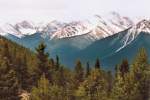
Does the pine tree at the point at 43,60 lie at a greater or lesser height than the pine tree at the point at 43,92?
greater

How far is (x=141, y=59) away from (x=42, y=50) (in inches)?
735

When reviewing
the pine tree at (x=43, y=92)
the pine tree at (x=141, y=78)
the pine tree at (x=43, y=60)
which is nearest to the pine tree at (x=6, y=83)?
Answer: the pine tree at (x=43, y=92)

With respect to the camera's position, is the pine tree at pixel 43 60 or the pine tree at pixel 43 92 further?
the pine tree at pixel 43 60

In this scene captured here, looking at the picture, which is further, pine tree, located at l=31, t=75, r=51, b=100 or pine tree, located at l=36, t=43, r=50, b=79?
pine tree, located at l=36, t=43, r=50, b=79

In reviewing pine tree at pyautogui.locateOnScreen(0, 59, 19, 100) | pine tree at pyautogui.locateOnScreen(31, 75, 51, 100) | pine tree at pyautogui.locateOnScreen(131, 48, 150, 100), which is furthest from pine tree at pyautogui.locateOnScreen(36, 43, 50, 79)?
pine tree at pyautogui.locateOnScreen(131, 48, 150, 100)

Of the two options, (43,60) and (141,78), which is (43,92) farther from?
(141,78)

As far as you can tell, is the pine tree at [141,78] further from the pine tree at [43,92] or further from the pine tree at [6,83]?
the pine tree at [6,83]

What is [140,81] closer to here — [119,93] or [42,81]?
[119,93]

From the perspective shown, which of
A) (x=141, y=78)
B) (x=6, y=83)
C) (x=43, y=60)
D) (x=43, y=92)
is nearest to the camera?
(x=6, y=83)

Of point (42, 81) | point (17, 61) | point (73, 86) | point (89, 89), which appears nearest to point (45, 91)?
point (42, 81)

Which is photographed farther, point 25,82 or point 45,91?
point 25,82

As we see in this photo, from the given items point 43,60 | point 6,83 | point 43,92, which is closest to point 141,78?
point 43,60

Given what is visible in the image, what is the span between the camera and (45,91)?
96.2 meters

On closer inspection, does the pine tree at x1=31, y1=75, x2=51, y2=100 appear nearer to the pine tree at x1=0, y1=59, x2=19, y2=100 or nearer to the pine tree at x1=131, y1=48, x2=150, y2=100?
the pine tree at x1=0, y1=59, x2=19, y2=100
